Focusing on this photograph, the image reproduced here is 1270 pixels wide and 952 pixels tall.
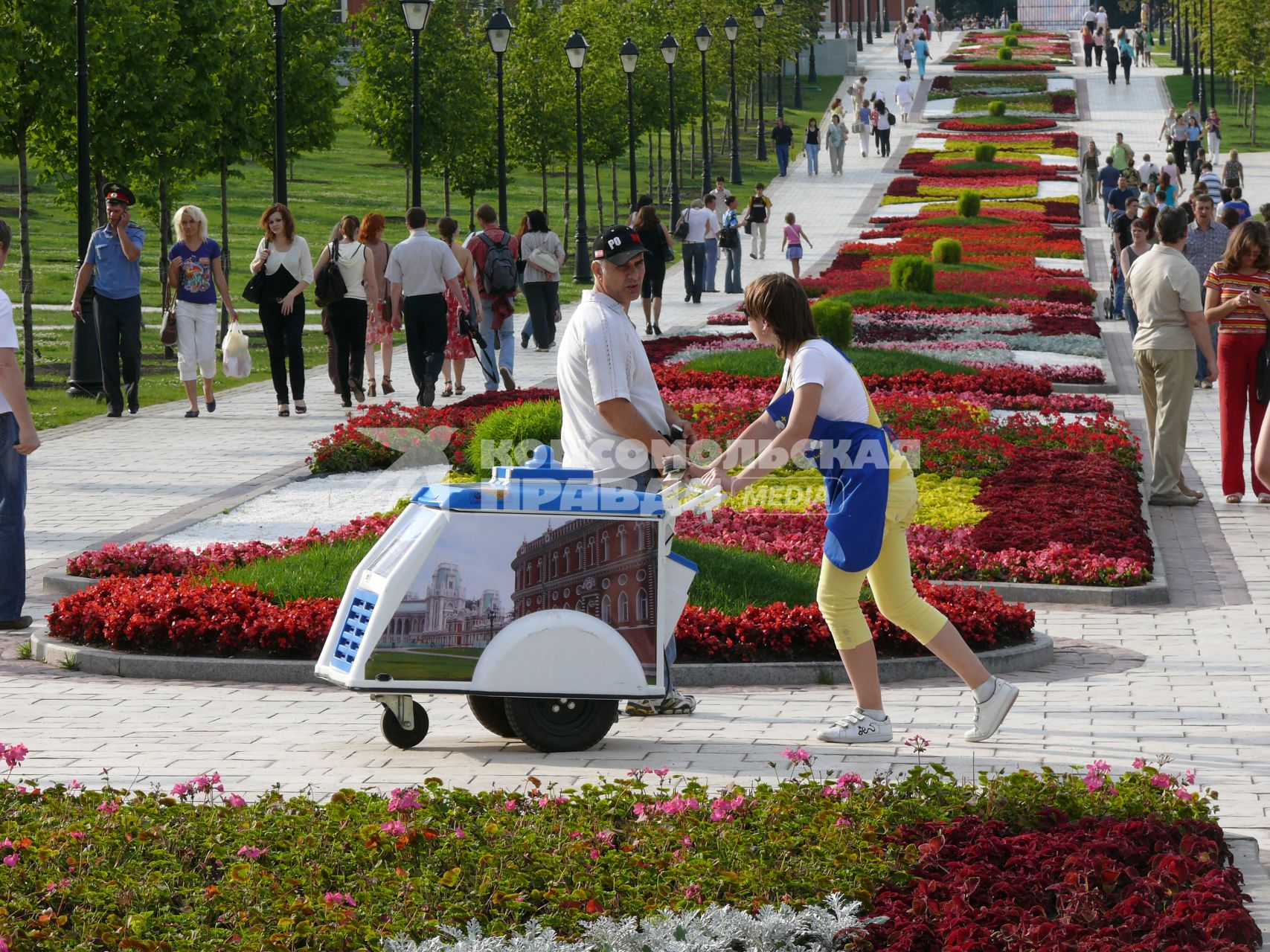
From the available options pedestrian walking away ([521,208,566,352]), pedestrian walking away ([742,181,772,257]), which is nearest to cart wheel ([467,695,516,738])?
pedestrian walking away ([521,208,566,352])

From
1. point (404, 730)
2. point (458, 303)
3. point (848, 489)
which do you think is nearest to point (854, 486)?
point (848, 489)

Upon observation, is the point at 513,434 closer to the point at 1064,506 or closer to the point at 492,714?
the point at 1064,506

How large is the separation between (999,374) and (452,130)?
19.6m

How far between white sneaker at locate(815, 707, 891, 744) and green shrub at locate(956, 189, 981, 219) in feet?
125

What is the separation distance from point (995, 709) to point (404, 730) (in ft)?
7.11

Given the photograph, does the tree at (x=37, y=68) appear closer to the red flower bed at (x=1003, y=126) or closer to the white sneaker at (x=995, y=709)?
the white sneaker at (x=995, y=709)

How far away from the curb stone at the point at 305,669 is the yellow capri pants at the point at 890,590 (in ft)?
5.13

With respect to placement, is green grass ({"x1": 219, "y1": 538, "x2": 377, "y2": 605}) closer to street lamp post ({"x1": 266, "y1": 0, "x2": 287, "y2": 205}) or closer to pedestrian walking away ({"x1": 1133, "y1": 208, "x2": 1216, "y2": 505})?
pedestrian walking away ({"x1": 1133, "y1": 208, "x2": 1216, "y2": 505})

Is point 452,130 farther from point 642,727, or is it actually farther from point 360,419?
point 642,727

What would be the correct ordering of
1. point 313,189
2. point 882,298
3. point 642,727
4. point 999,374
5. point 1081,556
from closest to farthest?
point 642,727 < point 1081,556 < point 999,374 < point 882,298 < point 313,189

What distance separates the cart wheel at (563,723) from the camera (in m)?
6.65

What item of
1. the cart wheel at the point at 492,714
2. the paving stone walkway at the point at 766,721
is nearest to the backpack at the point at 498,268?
the paving stone walkway at the point at 766,721

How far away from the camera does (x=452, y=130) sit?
1426 inches

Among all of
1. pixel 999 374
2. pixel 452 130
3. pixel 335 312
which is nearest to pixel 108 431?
pixel 335 312
